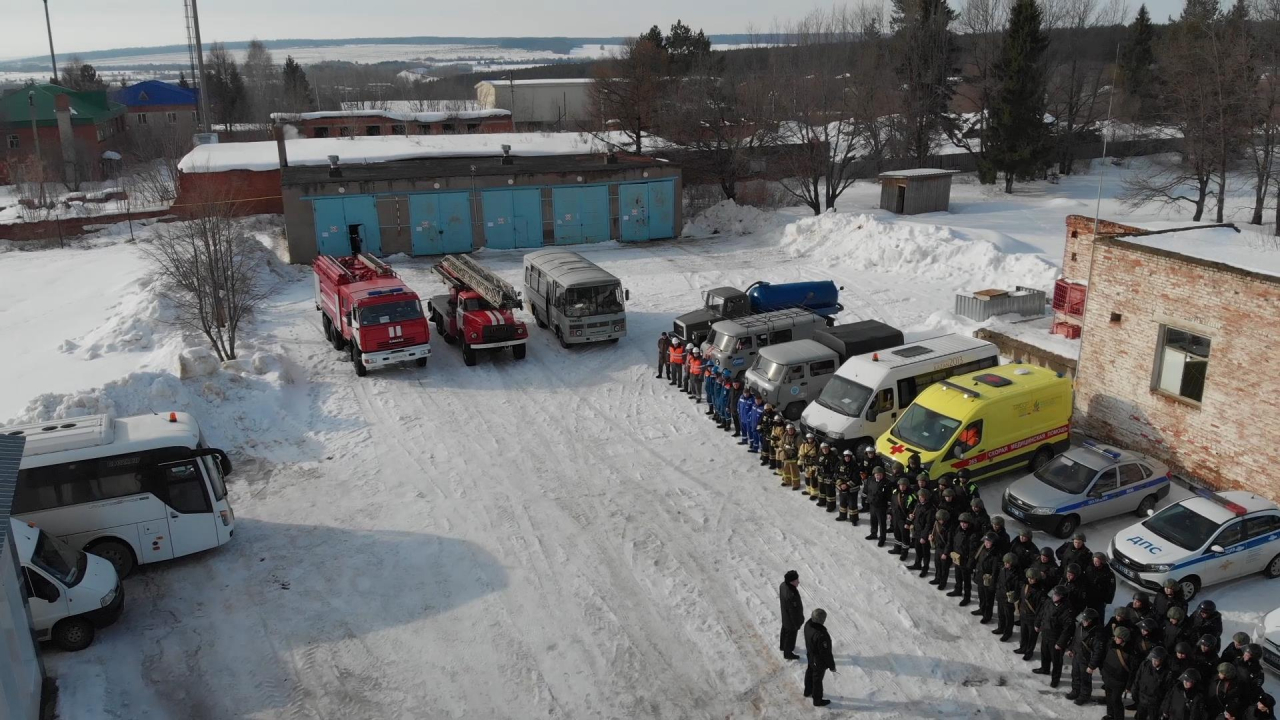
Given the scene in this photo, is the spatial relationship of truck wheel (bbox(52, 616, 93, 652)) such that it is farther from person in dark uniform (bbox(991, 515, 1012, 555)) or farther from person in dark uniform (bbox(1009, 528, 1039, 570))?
person in dark uniform (bbox(1009, 528, 1039, 570))

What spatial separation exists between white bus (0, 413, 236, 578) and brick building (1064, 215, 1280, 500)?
15.6 m

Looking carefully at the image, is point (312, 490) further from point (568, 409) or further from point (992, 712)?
point (992, 712)

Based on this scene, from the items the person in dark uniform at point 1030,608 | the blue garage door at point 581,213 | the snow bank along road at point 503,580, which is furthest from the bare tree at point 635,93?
the person in dark uniform at point 1030,608

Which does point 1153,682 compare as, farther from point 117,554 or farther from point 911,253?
point 911,253

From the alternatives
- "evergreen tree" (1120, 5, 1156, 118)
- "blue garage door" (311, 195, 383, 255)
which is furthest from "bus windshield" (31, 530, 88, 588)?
"evergreen tree" (1120, 5, 1156, 118)

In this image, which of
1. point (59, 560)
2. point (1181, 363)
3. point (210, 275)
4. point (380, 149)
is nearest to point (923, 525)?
point (1181, 363)

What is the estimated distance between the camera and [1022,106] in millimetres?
47656

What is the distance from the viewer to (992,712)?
10070 mm

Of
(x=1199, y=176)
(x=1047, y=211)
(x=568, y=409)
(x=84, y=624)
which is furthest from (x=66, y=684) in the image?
(x=1199, y=176)

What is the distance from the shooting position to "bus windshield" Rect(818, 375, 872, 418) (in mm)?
16672

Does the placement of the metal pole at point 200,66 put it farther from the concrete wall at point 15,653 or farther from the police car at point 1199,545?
the police car at point 1199,545

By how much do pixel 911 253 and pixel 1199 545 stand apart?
1844 cm

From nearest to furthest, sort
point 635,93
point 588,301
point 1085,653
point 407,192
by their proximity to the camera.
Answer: point 1085,653 → point 588,301 → point 407,192 → point 635,93

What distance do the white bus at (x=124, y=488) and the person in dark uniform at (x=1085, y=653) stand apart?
11.7 metres
